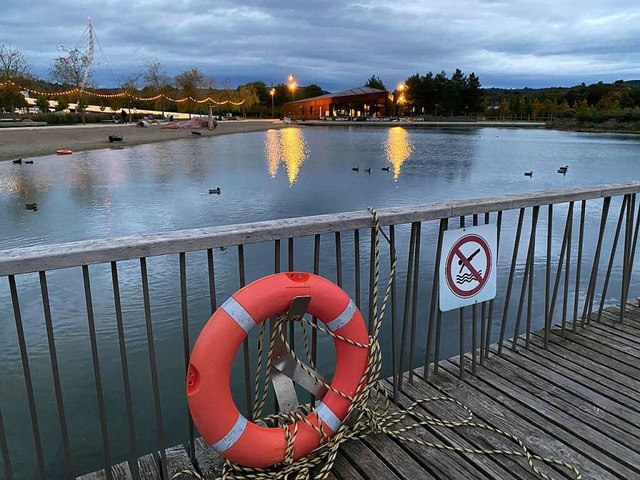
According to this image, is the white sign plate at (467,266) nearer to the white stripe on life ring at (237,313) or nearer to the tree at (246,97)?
the white stripe on life ring at (237,313)

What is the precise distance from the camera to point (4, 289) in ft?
19.7

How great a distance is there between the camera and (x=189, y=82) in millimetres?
69375

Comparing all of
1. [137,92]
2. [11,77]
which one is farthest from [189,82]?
[11,77]

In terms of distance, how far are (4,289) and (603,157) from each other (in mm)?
26966

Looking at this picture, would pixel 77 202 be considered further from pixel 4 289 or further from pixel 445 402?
pixel 445 402

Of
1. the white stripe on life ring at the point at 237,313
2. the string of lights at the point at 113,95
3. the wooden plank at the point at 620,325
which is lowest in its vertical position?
the wooden plank at the point at 620,325

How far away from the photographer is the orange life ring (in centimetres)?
167

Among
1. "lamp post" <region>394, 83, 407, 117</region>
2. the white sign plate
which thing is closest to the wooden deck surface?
the white sign plate

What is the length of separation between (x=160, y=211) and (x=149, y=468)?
9.61m

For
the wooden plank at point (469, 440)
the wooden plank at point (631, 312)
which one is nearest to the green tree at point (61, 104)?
the wooden plank at point (631, 312)

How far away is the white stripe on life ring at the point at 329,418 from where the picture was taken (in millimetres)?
1951

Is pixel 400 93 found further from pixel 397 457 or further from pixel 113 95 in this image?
pixel 397 457

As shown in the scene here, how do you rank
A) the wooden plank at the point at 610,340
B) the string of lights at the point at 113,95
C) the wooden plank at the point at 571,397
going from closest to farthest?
the wooden plank at the point at 571,397
the wooden plank at the point at 610,340
the string of lights at the point at 113,95

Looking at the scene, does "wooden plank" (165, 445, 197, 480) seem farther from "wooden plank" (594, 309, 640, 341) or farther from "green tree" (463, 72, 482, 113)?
"green tree" (463, 72, 482, 113)
